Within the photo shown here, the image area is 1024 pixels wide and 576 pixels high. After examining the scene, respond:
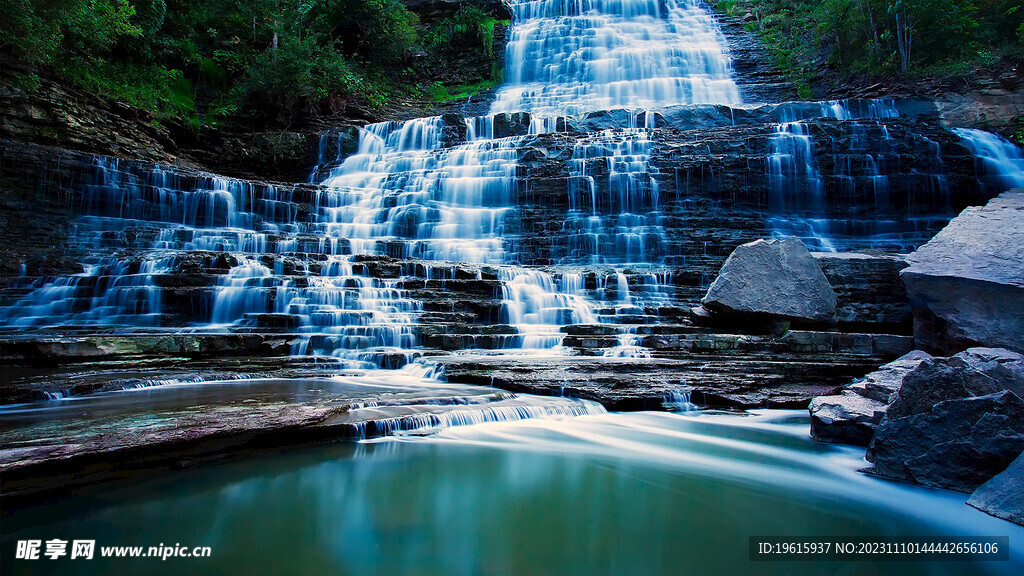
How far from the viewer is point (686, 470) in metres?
3.53

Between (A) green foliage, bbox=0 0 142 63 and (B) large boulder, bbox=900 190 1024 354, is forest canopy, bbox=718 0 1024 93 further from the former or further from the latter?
(A) green foliage, bbox=0 0 142 63

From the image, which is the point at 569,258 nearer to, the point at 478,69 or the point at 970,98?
the point at 970,98

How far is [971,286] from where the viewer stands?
5.79 m

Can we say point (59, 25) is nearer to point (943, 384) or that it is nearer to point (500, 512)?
point (500, 512)

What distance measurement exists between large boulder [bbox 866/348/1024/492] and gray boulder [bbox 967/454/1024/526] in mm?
128

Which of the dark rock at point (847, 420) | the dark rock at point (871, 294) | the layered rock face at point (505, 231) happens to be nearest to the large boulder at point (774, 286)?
the layered rock face at point (505, 231)

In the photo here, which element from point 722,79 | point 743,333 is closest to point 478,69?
point 722,79

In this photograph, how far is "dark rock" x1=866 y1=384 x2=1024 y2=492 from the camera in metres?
2.86

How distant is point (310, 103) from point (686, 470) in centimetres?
2004

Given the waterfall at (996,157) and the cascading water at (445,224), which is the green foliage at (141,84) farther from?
the waterfall at (996,157)

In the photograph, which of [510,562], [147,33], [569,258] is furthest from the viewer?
[147,33]

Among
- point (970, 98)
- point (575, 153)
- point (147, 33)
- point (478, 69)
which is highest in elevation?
point (478, 69)

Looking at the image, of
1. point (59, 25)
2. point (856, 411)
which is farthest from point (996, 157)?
point (59, 25)

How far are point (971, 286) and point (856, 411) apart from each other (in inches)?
128
